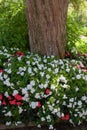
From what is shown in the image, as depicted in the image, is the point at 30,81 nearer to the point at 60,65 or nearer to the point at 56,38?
the point at 60,65

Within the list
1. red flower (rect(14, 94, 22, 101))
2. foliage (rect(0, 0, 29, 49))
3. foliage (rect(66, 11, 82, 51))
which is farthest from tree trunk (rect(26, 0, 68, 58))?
red flower (rect(14, 94, 22, 101))

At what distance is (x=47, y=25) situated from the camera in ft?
14.6

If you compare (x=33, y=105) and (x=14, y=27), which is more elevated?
(x=14, y=27)

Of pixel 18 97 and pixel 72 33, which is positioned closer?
pixel 18 97

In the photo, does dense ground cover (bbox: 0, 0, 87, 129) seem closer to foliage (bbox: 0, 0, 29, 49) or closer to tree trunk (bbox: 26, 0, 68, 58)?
tree trunk (bbox: 26, 0, 68, 58)

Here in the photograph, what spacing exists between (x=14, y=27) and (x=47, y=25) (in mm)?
789

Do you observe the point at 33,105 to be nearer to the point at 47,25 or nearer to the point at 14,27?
the point at 47,25

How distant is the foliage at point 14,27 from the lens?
16.4ft

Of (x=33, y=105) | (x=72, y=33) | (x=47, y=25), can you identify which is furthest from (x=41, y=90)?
(x=72, y=33)

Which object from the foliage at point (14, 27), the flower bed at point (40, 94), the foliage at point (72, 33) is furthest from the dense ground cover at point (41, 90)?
the foliage at point (72, 33)

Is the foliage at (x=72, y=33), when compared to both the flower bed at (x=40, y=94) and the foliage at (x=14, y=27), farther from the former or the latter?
the flower bed at (x=40, y=94)

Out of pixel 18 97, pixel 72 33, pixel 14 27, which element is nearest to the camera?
pixel 18 97

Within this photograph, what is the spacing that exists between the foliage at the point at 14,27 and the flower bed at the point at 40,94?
0.79 metres

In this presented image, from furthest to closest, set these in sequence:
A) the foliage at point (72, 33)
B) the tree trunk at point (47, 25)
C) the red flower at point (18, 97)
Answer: the foliage at point (72, 33) < the tree trunk at point (47, 25) < the red flower at point (18, 97)
